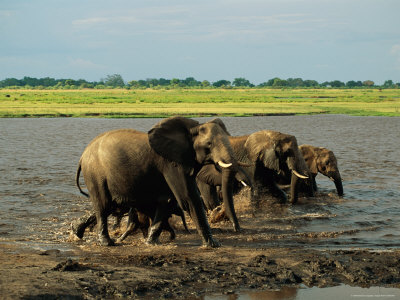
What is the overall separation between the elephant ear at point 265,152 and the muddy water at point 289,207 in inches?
38.1

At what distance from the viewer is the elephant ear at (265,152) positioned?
550 inches

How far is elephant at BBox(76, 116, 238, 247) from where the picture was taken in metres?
9.55

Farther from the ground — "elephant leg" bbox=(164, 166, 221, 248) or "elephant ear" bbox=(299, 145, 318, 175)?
"elephant leg" bbox=(164, 166, 221, 248)

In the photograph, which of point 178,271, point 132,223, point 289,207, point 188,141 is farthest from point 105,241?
point 289,207

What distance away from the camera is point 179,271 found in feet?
26.7

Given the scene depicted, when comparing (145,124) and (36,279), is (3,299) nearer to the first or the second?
(36,279)

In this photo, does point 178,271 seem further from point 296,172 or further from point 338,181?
point 338,181

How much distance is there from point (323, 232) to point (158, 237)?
2.99 meters

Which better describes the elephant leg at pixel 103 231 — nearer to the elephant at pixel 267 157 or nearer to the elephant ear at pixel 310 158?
the elephant at pixel 267 157

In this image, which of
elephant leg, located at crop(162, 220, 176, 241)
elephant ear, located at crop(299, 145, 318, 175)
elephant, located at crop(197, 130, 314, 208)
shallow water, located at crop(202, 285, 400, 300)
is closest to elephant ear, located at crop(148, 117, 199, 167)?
elephant leg, located at crop(162, 220, 176, 241)

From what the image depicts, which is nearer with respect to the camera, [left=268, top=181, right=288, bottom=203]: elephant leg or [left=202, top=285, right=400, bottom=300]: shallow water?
[left=202, top=285, right=400, bottom=300]: shallow water

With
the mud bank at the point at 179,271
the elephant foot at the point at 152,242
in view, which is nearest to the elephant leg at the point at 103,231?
the mud bank at the point at 179,271

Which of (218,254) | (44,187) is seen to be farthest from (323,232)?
(44,187)

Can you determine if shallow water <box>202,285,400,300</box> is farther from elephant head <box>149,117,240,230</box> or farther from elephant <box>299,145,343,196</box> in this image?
elephant <box>299,145,343,196</box>
